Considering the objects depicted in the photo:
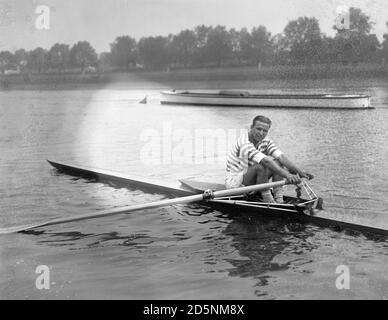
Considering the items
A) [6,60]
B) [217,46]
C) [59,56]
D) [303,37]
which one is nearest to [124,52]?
[59,56]

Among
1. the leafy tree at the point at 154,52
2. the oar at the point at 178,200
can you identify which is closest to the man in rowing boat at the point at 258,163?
the oar at the point at 178,200

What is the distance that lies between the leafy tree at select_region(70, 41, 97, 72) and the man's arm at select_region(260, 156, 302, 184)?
78422mm

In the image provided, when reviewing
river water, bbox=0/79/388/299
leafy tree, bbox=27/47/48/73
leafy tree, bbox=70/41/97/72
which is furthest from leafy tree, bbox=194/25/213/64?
river water, bbox=0/79/388/299

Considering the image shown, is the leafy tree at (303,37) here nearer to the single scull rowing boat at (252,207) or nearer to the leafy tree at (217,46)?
the leafy tree at (217,46)

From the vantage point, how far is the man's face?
8570 millimetres

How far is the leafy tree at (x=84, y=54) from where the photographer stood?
83.8 m

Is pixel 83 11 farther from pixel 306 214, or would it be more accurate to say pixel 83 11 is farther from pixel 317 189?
pixel 306 214

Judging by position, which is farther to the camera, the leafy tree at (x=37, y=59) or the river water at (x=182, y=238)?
the leafy tree at (x=37, y=59)

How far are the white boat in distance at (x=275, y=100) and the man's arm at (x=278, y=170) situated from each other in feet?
83.9

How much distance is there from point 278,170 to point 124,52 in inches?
3073

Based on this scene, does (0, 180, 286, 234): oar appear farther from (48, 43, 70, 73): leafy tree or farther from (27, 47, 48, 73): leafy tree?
(27, 47, 48, 73): leafy tree

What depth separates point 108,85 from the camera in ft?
267

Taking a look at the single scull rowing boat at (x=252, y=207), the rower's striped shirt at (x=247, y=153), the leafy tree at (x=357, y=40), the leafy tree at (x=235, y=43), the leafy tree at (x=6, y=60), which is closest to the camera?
the single scull rowing boat at (x=252, y=207)

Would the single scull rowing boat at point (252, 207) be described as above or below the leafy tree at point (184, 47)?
below
